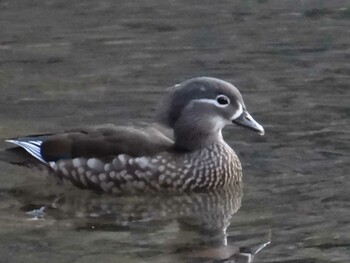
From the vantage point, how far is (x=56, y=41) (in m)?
14.8

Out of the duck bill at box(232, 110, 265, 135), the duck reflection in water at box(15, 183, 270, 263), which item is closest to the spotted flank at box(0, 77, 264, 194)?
the duck bill at box(232, 110, 265, 135)

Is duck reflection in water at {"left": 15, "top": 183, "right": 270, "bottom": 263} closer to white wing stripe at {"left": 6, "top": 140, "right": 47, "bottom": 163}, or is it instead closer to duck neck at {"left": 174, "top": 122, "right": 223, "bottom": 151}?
white wing stripe at {"left": 6, "top": 140, "right": 47, "bottom": 163}

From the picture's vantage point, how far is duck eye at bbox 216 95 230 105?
1062 cm

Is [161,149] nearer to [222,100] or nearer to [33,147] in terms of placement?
[222,100]

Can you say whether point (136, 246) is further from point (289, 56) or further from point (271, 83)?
point (289, 56)

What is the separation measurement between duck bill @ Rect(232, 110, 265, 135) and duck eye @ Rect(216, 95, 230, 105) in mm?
142

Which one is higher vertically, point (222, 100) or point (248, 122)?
point (222, 100)

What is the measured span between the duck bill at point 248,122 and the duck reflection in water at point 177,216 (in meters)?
0.44

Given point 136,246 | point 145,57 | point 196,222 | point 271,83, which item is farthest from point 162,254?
point 145,57

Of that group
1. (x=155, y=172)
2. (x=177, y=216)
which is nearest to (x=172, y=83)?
(x=155, y=172)

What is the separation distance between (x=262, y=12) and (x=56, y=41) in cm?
251

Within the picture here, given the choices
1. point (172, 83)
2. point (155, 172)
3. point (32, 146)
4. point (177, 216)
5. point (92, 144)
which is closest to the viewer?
point (177, 216)

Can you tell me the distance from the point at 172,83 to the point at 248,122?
251cm

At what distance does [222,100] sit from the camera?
10.6 m
